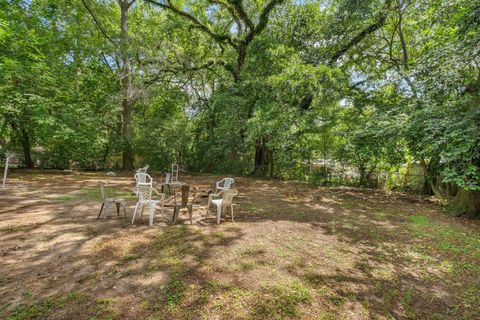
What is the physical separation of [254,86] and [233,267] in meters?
8.67

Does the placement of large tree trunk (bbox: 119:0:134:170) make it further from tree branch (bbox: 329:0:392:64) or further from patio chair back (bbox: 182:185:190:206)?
tree branch (bbox: 329:0:392:64)

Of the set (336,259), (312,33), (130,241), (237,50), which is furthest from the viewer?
(237,50)

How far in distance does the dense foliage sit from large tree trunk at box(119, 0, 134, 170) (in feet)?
0.29

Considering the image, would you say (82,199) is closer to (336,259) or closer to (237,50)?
(336,259)

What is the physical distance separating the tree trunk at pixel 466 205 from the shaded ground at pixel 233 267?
3.56 feet

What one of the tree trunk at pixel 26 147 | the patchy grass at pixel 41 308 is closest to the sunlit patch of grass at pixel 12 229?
the patchy grass at pixel 41 308

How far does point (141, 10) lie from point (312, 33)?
11.7 metres

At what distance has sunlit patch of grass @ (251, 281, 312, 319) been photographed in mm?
2137

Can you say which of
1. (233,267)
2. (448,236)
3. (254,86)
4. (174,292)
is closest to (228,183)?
(233,267)

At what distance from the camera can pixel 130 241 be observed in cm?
361

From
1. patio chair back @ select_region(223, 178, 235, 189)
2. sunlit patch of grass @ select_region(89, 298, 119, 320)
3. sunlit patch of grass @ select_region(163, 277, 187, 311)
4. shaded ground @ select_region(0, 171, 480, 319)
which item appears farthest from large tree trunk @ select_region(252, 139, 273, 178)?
sunlit patch of grass @ select_region(89, 298, 119, 320)

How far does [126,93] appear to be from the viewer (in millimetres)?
12484

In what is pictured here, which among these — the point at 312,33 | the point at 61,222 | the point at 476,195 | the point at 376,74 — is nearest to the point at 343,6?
the point at 312,33

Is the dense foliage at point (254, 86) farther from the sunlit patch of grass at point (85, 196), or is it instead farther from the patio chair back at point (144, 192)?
the patio chair back at point (144, 192)
